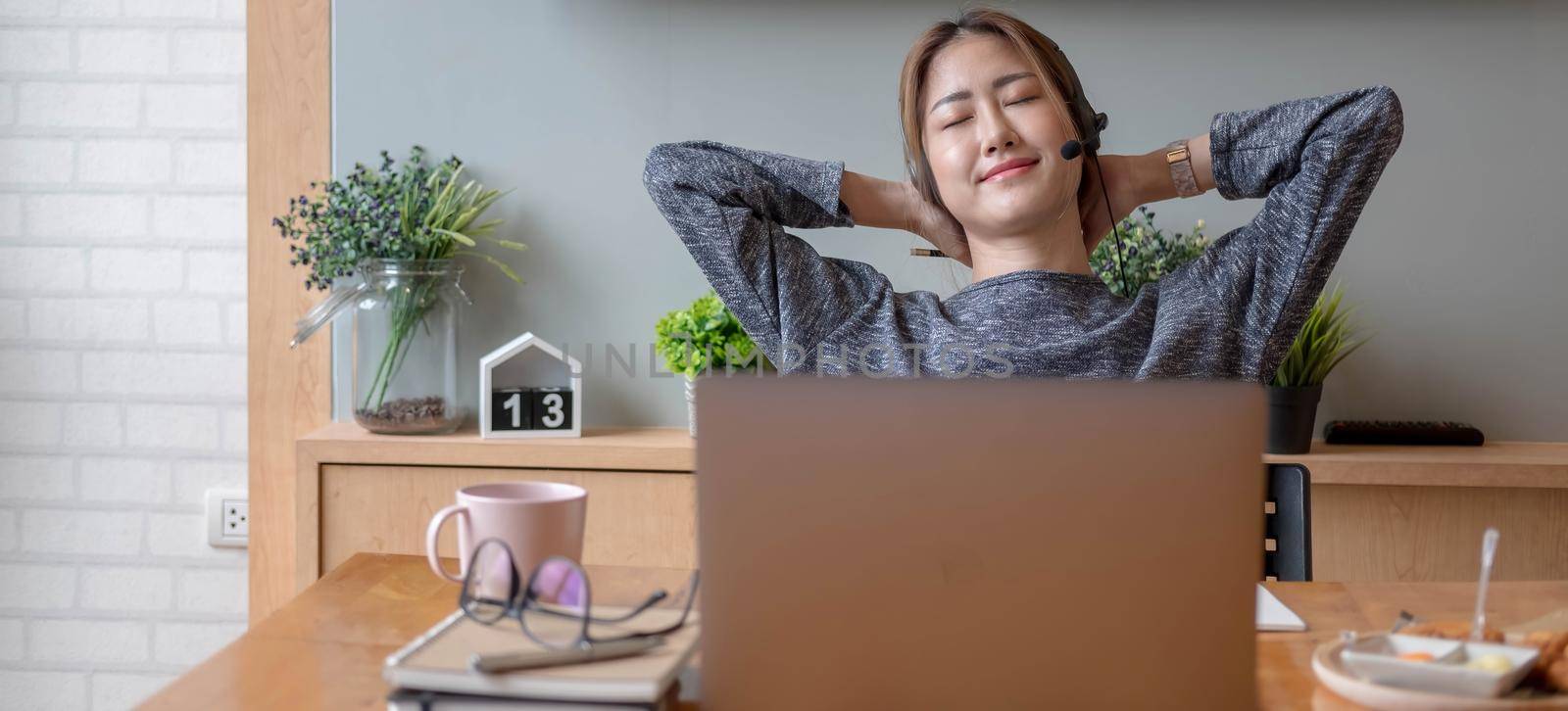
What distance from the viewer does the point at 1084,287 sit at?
1399 millimetres

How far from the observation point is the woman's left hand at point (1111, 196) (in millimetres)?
1479

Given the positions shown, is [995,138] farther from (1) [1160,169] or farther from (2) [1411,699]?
(2) [1411,699]

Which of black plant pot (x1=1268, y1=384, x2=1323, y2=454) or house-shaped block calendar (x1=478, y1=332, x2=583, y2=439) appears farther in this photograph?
house-shaped block calendar (x1=478, y1=332, x2=583, y2=439)

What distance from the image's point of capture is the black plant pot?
1.79 meters

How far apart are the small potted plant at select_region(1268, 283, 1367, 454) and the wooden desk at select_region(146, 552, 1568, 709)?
32.0 inches

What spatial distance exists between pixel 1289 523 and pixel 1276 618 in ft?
1.23

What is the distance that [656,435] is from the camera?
198 cm

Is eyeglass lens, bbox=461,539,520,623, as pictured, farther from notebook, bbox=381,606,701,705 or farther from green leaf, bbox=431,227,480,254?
green leaf, bbox=431,227,480,254

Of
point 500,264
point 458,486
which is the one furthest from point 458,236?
point 458,486

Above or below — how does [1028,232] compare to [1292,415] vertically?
above

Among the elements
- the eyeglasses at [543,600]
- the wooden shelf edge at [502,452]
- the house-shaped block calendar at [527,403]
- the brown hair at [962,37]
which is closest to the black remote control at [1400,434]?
the brown hair at [962,37]

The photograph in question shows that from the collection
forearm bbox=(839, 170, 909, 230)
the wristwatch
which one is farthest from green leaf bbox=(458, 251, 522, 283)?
the wristwatch

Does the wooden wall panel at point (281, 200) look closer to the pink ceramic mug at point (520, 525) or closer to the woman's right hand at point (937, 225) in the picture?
the woman's right hand at point (937, 225)

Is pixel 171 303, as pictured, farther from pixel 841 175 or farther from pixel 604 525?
pixel 841 175
